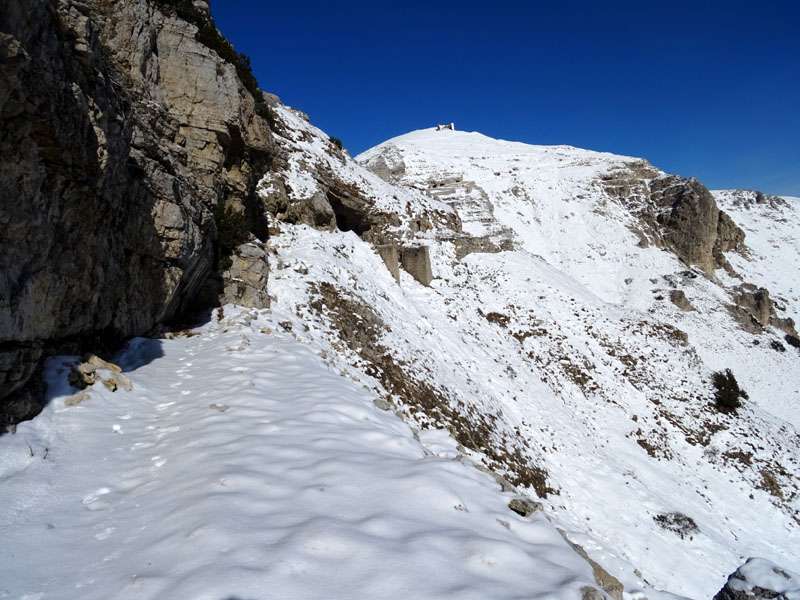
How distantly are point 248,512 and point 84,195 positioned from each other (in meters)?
5.56

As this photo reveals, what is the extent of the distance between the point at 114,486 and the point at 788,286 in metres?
73.3

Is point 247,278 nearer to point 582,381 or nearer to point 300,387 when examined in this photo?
point 300,387

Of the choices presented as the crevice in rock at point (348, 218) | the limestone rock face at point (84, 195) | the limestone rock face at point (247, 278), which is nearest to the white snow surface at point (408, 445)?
the limestone rock face at point (247, 278)

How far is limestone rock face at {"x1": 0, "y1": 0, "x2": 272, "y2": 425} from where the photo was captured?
15.8ft

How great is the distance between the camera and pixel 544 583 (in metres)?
3.12

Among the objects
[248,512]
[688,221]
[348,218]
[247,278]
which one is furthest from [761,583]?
[688,221]

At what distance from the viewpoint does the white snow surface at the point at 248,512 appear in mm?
2957

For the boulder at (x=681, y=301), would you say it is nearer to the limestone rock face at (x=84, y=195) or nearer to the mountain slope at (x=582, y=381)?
the mountain slope at (x=582, y=381)

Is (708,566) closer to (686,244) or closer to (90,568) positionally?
(90,568)

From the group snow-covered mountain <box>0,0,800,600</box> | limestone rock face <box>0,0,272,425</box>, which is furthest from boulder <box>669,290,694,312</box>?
limestone rock face <box>0,0,272,425</box>

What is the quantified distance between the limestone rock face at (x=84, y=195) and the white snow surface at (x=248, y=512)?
1.12 meters

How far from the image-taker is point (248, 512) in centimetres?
370

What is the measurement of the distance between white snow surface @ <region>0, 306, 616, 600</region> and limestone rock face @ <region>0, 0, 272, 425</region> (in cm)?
112

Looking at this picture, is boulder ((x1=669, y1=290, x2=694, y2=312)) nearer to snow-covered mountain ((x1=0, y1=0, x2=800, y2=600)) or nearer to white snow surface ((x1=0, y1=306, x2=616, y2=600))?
snow-covered mountain ((x1=0, y1=0, x2=800, y2=600))
